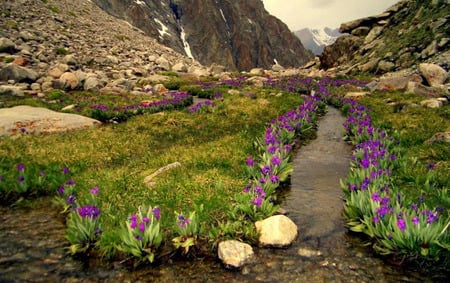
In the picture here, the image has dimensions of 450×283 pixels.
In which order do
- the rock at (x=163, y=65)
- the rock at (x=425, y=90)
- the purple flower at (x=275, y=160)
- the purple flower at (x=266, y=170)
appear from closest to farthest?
the purple flower at (x=266, y=170)
the purple flower at (x=275, y=160)
the rock at (x=425, y=90)
the rock at (x=163, y=65)

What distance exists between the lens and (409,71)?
27.9 meters

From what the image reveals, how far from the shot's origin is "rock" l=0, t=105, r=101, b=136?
465 inches

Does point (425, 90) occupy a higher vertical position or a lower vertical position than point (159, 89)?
higher

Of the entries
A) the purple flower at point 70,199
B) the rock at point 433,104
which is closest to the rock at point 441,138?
the rock at point 433,104

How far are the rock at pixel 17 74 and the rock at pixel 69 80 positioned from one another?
70.7 inches

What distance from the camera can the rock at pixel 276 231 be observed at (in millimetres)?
5305

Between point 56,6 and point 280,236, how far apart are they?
4443 cm

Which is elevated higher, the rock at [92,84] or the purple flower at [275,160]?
the rock at [92,84]

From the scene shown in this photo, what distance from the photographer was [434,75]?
21875 mm

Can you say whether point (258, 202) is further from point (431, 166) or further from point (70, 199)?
point (431, 166)

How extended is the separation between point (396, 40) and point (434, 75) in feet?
54.7

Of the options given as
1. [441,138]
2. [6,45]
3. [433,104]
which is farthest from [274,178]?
[6,45]

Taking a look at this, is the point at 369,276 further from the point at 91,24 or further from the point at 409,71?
the point at 91,24

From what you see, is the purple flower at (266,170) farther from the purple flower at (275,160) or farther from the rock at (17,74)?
the rock at (17,74)
